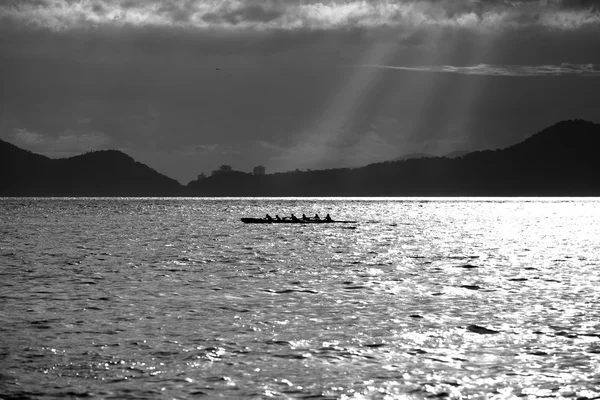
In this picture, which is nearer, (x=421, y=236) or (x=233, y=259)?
(x=233, y=259)

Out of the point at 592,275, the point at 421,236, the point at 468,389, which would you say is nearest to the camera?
the point at 468,389

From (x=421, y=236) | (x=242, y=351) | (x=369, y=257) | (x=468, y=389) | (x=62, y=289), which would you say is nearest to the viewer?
(x=468, y=389)

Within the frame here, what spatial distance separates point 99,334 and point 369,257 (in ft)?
144

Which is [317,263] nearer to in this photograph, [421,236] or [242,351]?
[242,351]

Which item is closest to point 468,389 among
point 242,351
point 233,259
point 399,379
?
point 399,379

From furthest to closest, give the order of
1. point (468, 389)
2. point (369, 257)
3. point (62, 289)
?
1. point (369, 257)
2. point (62, 289)
3. point (468, 389)

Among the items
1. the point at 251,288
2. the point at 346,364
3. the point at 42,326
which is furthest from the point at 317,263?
the point at 346,364

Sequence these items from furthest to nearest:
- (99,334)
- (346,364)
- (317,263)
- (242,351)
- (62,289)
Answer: (317,263) < (62,289) < (99,334) < (242,351) < (346,364)

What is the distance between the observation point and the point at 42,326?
105ft

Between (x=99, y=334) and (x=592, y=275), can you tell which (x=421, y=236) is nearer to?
(x=592, y=275)

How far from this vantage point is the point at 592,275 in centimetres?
5356

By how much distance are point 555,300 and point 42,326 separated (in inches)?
1075

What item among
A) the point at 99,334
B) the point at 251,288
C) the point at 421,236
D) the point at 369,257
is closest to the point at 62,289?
the point at 251,288

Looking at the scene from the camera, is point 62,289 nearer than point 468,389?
No
